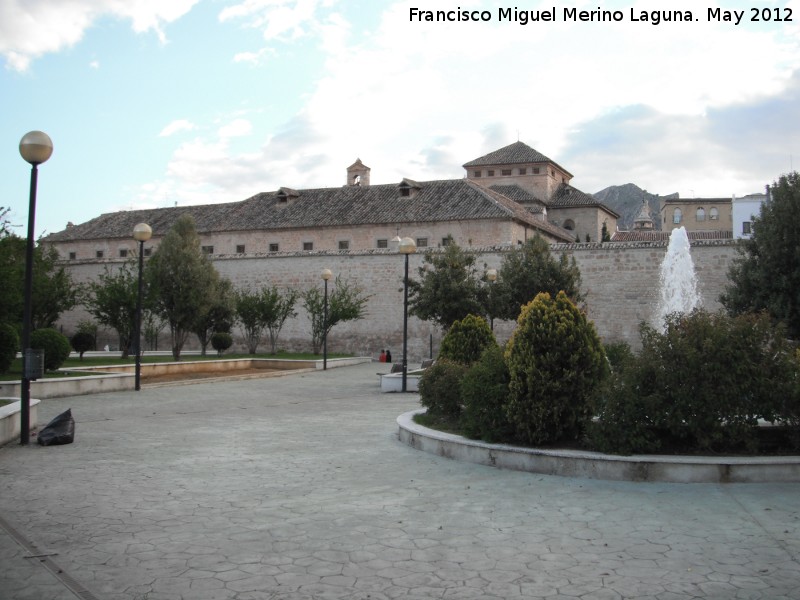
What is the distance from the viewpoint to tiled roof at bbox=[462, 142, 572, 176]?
56.1 meters

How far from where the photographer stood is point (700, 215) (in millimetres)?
75625

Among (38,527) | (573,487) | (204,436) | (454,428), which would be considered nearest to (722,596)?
(573,487)

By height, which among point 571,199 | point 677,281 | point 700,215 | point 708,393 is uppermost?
point 700,215

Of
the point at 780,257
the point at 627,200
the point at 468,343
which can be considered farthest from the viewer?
the point at 627,200

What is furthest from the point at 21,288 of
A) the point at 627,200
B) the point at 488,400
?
the point at 627,200

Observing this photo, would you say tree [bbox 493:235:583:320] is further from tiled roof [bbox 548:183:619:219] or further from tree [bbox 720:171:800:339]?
tiled roof [bbox 548:183:619:219]

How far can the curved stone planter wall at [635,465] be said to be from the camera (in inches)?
237

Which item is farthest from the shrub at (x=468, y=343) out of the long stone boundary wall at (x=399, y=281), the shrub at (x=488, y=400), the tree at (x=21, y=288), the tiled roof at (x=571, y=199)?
the tiled roof at (x=571, y=199)

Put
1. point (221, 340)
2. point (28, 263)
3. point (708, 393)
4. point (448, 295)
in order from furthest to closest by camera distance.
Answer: point (221, 340) → point (448, 295) → point (28, 263) → point (708, 393)

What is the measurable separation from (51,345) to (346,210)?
28.7 metres

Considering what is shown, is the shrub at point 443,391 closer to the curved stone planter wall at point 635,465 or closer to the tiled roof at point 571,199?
the curved stone planter wall at point 635,465

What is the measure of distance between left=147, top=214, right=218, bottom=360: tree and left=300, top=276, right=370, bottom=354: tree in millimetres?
4995

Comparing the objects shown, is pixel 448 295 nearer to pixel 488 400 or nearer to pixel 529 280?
pixel 529 280

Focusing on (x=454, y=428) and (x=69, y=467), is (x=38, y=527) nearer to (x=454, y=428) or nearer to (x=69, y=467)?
(x=69, y=467)
